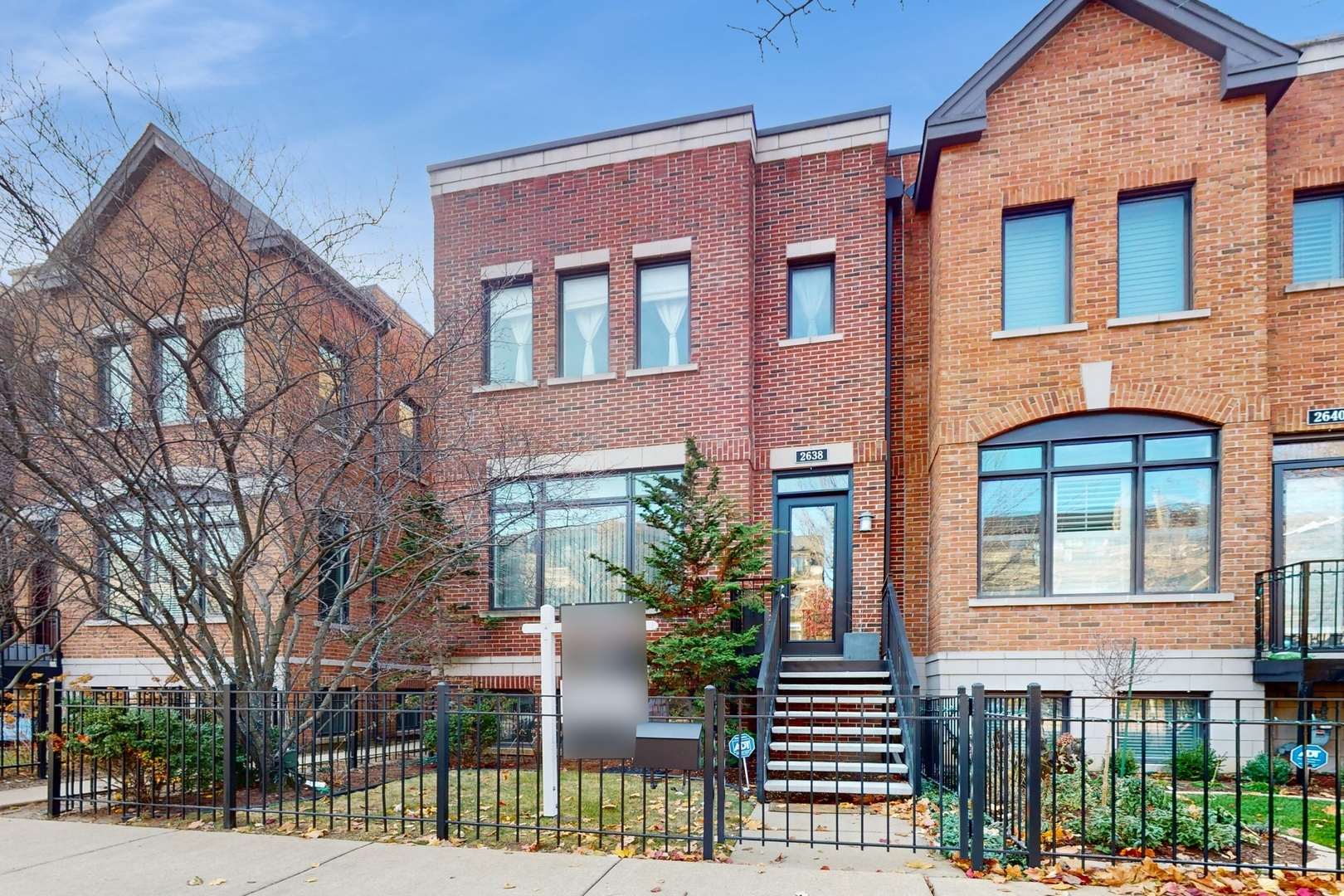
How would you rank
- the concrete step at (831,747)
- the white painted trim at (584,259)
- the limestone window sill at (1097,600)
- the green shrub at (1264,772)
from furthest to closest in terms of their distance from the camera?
the white painted trim at (584,259) < the limestone window sill at (1097,600) < the green shrub at (1264,772) < the concrete step at (831,747)

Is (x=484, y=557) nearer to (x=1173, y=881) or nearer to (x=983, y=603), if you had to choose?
(x=983, y=603)

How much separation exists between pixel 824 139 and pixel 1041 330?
4.28 metres

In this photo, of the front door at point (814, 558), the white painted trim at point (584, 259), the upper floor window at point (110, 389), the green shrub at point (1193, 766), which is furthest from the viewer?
the white painted trim at point (584, 259)

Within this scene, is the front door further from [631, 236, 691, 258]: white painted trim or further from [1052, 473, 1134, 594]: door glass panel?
[631, 236, 691, 258]: white painted trim

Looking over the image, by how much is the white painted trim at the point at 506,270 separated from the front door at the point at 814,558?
5061mm

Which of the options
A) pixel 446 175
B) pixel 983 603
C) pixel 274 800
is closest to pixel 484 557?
A: pixel 274 800

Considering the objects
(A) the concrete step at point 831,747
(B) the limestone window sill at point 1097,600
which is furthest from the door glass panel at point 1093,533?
(A) the concrete step at point 831,747

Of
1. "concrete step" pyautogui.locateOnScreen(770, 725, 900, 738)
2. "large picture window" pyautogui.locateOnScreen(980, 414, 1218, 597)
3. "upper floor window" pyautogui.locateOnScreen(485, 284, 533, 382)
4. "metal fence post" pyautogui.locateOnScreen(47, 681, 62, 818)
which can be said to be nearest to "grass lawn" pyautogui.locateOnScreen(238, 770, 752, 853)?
"concrete step" pyautogui.locateOnScreen(770, 725, 900, 738)

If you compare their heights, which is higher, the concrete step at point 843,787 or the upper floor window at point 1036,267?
the upper floor window at point 1036,267

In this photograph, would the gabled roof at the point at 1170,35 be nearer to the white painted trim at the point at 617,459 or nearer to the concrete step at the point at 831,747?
the white painted trim at the point at 617,459

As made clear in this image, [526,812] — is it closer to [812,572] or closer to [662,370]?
[812,572]

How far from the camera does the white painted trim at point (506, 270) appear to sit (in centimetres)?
1261

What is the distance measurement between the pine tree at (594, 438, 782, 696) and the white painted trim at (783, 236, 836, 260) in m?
3.30

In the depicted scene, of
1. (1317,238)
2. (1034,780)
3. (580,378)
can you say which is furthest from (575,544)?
(1317,238)
